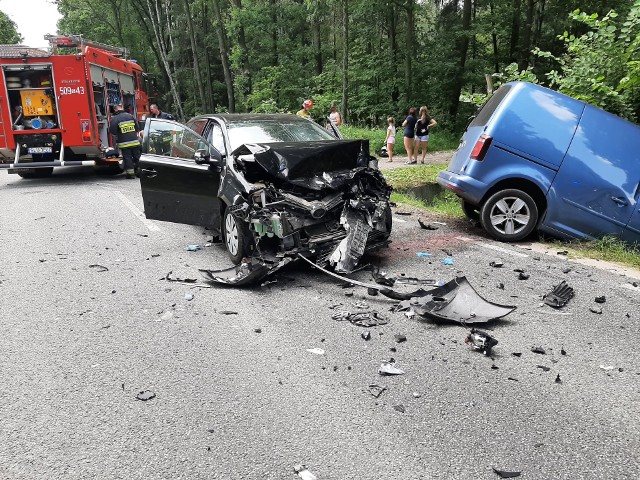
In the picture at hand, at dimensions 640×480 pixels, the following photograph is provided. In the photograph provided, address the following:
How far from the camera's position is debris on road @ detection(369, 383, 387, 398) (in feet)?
10.8

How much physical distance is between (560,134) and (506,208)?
116 centimetres

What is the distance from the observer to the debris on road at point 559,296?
473 centimetres

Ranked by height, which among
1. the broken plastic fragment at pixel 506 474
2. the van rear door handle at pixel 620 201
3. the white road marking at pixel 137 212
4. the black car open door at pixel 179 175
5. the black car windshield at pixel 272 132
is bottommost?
the broken plastic fragment at pixel 506 474

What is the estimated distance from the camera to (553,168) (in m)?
6.54

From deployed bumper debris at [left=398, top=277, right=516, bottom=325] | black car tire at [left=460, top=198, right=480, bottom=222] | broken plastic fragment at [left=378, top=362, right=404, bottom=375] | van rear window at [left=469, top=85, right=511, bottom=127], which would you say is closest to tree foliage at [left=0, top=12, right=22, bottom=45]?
black car tire at [left=460, top=198, right=480, bottom=222]

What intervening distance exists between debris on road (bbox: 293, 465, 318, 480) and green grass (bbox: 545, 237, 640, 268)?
5.04 meters

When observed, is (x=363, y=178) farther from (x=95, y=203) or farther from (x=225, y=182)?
(x=95, y=203)

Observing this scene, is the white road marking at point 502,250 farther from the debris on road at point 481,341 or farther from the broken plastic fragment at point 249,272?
the broken plastic fragment at point 249,272

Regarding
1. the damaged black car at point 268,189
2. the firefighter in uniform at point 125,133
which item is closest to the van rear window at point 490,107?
the damaged black car at point 268,189

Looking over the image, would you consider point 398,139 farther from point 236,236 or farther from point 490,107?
point 236,236

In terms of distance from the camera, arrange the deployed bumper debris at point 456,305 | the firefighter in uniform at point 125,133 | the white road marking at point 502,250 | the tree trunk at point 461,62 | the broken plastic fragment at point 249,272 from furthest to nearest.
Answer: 1. the tree trunk at point 461,62
2. the firefighter in uniform at point 125,133
3. the white road marking at point 502,250
4. the broken plastic fragment at point 249,272
5. the deployed bumper debris at point 456,305

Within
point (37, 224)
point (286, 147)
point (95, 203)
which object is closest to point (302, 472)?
point (286, 147)

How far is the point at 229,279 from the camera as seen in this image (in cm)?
543

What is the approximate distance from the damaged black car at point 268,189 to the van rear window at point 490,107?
1.89m
